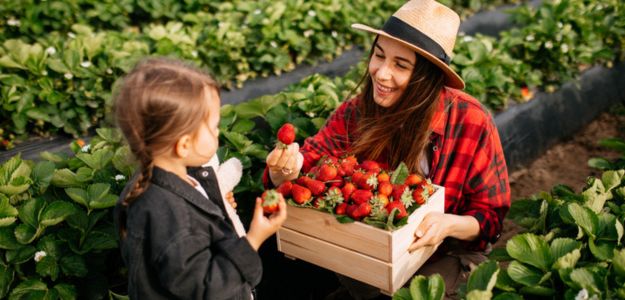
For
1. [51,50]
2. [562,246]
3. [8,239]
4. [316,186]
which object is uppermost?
[562,246]

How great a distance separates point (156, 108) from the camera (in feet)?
4.65

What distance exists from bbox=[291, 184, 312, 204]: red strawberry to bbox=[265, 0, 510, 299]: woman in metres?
0.21

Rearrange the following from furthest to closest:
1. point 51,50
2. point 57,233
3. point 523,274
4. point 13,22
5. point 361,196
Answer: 1. point 13,22
2. point 51,50
3. point 57,233
4. point 361,196
5. point 523,274

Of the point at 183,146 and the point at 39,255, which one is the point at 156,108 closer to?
the point at 183,146

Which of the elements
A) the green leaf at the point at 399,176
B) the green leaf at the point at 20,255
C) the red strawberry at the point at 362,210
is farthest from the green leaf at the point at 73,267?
the green leaf at the point at 399,176

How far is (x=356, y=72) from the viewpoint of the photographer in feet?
12.3

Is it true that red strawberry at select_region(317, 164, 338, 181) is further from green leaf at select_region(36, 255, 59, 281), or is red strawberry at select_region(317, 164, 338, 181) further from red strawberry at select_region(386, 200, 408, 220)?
green leaf at select_region(36, 255, 59, 281)

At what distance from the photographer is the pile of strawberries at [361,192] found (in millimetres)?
1753

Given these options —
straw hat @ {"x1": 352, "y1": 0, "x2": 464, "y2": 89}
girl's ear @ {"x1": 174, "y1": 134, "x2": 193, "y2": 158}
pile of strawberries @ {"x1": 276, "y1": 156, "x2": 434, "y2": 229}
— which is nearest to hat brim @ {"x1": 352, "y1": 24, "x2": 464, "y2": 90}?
straw hat @ {"x1": 352, "y1": 0, "x2": 464, "y2": 89}

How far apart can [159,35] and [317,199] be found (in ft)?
9.70

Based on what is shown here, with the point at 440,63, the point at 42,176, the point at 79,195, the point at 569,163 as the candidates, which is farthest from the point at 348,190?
the point at 569,163

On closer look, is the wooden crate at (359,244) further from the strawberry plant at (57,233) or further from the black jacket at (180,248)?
the strawberry plant at (57,233)

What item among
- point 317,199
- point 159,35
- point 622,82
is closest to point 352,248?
point 317,199

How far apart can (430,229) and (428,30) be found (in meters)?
0.72
